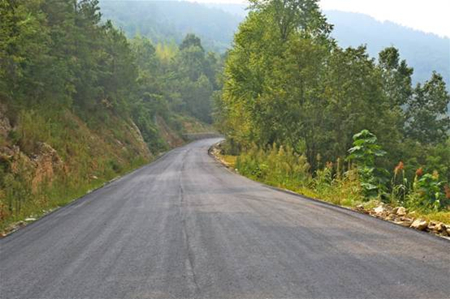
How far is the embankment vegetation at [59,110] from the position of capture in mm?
15602

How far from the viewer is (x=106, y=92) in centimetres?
4069

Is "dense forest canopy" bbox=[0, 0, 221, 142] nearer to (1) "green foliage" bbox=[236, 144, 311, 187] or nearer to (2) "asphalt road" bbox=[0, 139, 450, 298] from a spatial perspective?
(2) "asphalt road" bbox=[0, 139, 450, 298]

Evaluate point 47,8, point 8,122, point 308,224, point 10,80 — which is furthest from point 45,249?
point 47,8

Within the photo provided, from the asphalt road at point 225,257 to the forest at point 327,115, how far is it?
3.08 m

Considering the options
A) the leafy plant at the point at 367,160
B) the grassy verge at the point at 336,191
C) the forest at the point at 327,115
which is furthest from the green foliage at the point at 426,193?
the leafy plant at the point at 367,160

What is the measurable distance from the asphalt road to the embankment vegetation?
4211 mm

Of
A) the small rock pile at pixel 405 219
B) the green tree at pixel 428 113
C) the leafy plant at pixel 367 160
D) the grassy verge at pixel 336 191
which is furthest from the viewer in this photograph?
the green tree at pixel 428 113

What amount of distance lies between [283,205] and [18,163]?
10708 millimetres

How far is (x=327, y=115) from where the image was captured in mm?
24594

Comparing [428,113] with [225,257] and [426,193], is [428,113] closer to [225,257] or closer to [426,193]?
[426,193]

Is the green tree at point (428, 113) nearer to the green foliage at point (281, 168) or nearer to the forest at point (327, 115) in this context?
the forest at point (327, 115)

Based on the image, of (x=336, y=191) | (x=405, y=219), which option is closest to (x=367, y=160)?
(x=336, y=191)

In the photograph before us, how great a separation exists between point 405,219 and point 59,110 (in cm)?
2335

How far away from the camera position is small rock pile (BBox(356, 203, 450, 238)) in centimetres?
787
